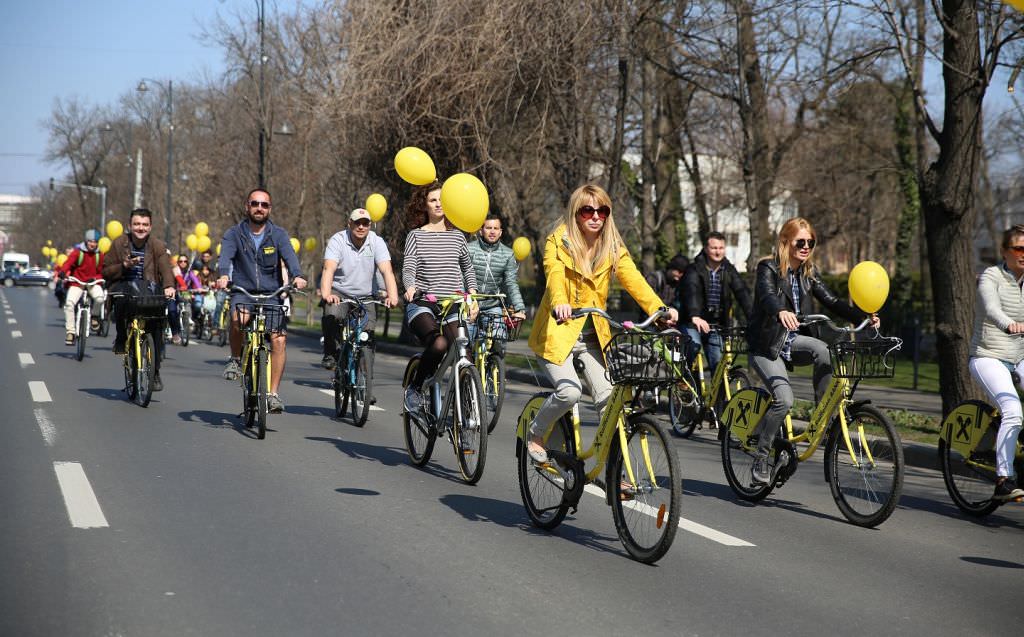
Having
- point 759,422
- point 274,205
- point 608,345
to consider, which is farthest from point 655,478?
point 274,205

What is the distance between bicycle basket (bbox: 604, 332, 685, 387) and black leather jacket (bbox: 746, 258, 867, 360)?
2002mm

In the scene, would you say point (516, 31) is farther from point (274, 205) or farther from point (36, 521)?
point (274, 205)

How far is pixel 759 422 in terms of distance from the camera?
711 cm

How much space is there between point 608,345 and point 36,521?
3.11 m

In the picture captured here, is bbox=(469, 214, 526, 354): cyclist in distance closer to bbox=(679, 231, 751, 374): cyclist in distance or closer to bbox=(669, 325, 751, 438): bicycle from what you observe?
bbox=(679, 231, 751, 374): cyclist in distance

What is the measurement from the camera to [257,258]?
9609 mm

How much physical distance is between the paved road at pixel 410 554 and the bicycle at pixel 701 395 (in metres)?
1.07

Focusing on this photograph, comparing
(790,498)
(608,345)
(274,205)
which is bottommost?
(790,498)

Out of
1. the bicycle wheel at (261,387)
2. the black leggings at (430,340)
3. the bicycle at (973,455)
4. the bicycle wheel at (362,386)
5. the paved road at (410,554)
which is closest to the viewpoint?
the paved road at (410,554)

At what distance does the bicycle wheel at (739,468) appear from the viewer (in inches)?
284

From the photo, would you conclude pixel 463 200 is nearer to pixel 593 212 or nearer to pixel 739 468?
pixel 739 468

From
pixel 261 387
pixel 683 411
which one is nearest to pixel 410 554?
pixel 261 387

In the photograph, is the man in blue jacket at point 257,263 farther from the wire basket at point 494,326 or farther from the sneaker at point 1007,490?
the sneaker at point 1007,490

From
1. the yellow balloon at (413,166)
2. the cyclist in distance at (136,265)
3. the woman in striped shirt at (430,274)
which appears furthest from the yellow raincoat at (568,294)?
the yellow balloon at (413,166)
